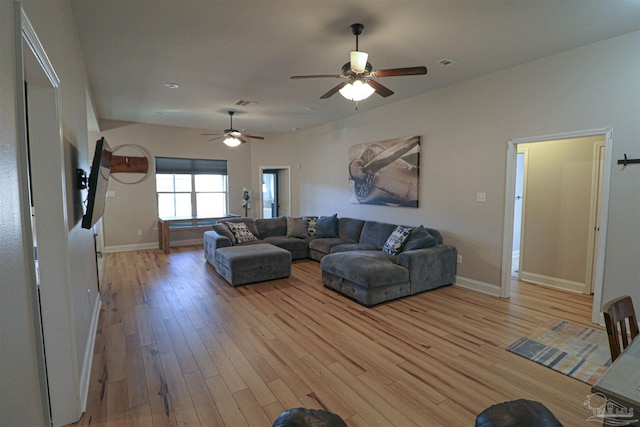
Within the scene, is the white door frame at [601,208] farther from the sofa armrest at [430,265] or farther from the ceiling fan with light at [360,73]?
the ceiling fan with light at [360,73]

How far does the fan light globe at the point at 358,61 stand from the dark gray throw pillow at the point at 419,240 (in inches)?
103

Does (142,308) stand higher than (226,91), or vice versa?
(226,91)

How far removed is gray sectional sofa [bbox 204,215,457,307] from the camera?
399 cm

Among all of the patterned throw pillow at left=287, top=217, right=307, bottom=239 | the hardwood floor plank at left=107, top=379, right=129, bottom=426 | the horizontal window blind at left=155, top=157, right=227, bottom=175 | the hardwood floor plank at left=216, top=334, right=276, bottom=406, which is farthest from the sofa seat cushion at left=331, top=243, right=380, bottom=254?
the horizontal window blind at left=155, top=157, right=227, bottom=175

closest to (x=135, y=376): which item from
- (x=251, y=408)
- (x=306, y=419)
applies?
(x=251, y=408)

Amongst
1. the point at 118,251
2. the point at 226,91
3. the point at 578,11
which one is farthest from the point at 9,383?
the point at 118,251

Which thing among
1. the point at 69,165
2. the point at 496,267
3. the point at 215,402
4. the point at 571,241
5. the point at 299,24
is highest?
the point at 299,24

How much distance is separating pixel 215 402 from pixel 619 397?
7.20 ft

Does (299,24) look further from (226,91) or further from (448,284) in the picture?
(448,284)

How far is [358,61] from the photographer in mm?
2768

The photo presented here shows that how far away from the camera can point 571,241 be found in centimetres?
460

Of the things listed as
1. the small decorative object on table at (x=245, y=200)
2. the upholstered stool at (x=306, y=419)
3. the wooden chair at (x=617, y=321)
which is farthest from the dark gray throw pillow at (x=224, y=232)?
the wooden chair at (x=617, y=321)

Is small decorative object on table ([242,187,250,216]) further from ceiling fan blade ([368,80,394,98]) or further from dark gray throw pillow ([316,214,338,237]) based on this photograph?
ceiling fan blade ([368,80,394,98])

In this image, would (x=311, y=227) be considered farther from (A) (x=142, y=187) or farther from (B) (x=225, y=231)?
(A) (x=142, y=187)
